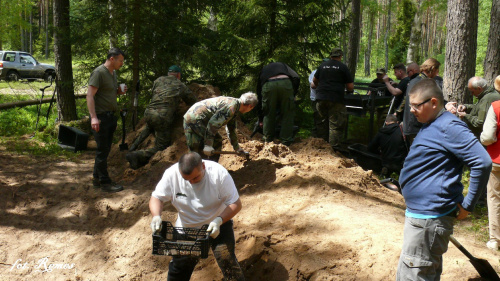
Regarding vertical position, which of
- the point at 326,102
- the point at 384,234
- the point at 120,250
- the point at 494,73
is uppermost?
the point at 494,73

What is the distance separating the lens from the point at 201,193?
154 inches

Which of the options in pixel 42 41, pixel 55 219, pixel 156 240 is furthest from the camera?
pixel 42 41

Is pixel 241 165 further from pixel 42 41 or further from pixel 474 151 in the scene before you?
pixel 42 41

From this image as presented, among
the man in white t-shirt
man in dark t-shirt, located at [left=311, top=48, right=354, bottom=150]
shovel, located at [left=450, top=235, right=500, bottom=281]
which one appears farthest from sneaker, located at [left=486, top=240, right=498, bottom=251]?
man in dark t-shirt, located at [left=311, top=48, right=354, bottom=150]

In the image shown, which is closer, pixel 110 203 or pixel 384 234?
pixel 384 234

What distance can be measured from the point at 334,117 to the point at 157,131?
11.2 ft

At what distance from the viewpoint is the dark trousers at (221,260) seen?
4.06 metres

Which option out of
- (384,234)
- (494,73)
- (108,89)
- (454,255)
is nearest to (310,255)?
(384,234)

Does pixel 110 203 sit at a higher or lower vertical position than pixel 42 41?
lower

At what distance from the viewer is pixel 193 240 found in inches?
157

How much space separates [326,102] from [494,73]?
3939mm

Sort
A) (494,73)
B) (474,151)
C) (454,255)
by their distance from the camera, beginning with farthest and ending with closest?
(494,73)
(454,255)
(474,151)

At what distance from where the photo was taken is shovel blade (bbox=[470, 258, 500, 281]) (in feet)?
13.0

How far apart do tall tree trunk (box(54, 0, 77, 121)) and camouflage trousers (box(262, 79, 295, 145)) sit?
5296 mm
